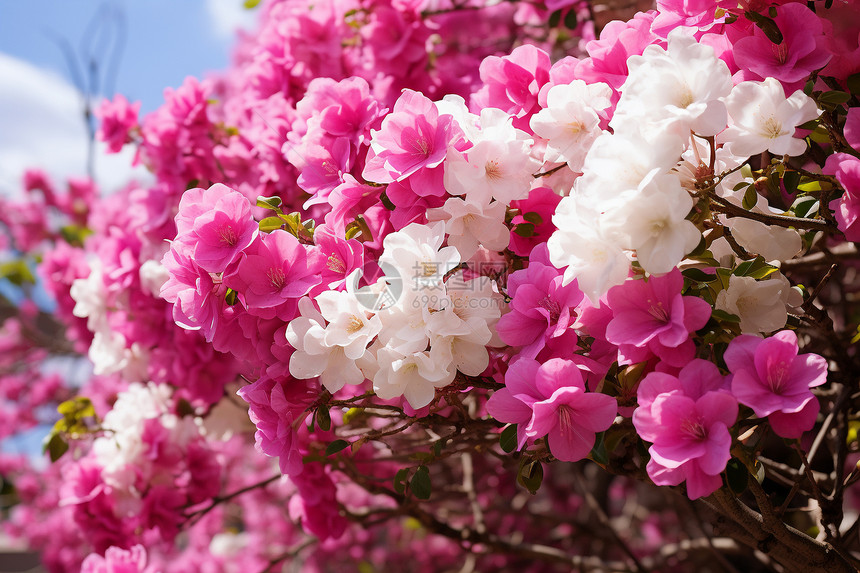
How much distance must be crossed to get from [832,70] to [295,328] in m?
0.82

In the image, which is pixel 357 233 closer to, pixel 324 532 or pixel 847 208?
pixel 847 208

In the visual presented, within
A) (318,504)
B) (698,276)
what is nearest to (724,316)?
(698,276)

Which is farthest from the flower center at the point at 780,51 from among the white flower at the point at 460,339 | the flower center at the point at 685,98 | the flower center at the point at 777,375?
the white flower at the point at 460,339

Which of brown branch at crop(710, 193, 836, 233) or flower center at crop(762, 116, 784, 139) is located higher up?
flower center at crop(762, 116, 784, 139)

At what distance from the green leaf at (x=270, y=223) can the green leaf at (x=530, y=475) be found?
18.7 inches

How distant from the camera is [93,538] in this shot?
1532mm

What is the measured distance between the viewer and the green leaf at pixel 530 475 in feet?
2.82

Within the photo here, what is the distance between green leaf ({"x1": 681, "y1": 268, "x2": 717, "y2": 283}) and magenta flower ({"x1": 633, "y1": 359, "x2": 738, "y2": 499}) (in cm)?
10

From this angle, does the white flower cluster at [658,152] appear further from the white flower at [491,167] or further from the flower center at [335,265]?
the flower center at [335,265]

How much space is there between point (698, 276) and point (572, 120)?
0.26m

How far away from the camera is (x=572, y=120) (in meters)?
0.88

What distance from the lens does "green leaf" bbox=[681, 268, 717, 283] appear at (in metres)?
0.78

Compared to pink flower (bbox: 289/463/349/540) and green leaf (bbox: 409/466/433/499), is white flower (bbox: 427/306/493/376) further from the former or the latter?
pink flower (bbox: 289/463/349/540)

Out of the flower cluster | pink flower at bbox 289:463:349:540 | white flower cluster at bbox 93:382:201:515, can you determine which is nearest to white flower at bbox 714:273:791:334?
the flower cluster
